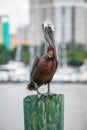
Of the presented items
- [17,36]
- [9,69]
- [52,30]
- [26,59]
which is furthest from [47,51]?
[17,36]

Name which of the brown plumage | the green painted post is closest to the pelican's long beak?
the brown plumage

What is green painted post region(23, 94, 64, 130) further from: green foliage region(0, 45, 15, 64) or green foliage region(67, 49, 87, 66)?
green foliage region(0, 45, 15, 64)

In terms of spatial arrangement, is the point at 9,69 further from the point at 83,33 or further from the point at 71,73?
the point at 83,33

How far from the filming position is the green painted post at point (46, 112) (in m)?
5.64

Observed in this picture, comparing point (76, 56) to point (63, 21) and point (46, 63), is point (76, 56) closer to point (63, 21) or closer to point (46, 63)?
point (63, 21)

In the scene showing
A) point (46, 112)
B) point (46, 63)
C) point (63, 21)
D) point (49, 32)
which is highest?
point (49, 32)

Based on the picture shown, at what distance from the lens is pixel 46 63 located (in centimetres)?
573

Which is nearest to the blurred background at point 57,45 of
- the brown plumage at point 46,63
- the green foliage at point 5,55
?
the green foliage at point 5,55

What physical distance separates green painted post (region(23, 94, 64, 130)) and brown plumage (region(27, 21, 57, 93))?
0.57ft

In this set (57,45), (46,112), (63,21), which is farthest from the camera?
(63,21)

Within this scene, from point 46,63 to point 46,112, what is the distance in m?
0.36

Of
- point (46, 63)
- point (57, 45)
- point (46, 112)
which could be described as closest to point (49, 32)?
point (46, 63)

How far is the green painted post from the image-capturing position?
564cm

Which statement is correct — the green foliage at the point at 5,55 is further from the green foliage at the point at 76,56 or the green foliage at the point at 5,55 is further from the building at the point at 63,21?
the building at the point at 63,21
